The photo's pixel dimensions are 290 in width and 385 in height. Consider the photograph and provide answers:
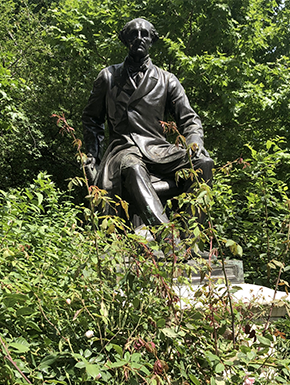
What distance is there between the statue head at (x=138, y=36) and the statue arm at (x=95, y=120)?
0.49 meters

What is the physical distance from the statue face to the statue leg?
3.86 feet

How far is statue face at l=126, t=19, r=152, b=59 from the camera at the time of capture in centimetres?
437

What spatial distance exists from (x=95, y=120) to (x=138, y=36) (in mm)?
958

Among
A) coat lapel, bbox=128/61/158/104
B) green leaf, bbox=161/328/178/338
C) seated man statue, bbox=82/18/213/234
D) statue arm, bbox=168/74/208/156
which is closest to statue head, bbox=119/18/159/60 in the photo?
seated man statue, bbox=82/18/213/234

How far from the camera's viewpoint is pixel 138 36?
438 centimetres

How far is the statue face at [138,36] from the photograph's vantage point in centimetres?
437

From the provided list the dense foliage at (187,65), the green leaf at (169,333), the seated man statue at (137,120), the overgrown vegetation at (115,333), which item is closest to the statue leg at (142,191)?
the seated man statue at (137,120)

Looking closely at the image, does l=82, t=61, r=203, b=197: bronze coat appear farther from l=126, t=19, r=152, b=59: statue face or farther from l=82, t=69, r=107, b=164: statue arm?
l=126, t=19, r=152, b=59: statue face

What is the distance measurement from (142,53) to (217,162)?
276 inches

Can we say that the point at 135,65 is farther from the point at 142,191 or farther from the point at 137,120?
the point at 142,191

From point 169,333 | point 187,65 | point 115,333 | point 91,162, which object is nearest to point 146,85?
point 91,162

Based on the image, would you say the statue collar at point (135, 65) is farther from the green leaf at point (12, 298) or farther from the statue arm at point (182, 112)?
the green leaf at point (12, 298)

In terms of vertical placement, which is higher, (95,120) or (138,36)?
(138,36)

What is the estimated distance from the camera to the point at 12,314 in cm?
133
